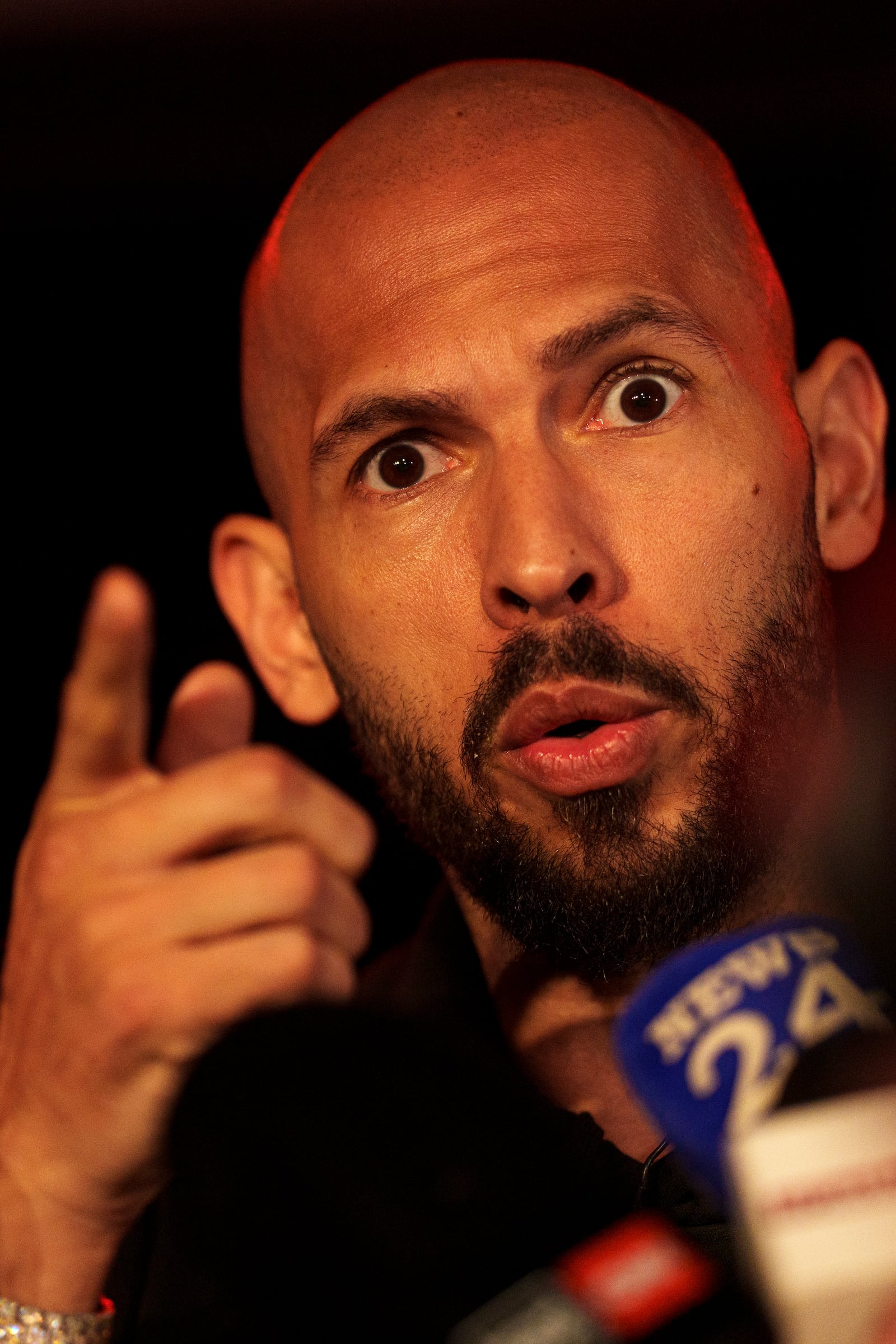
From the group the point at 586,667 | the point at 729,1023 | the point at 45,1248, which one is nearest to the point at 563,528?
the point at 586,667

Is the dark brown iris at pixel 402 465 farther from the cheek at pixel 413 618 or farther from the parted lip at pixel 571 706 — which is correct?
the parted lip at pixel 571 706

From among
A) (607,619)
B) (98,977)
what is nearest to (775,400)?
(607,619)

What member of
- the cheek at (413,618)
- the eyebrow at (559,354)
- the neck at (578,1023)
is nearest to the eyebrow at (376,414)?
the eyebrow at (559,354)

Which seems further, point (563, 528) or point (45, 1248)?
point (563, 528)

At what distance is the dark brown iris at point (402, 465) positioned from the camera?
5.12 ft

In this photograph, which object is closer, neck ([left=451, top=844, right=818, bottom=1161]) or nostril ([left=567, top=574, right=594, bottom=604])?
nostril ([left=567, top=574, right=594, bottom=604])

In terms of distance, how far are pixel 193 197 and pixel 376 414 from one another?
856mm

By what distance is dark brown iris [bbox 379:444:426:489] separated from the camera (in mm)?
1562

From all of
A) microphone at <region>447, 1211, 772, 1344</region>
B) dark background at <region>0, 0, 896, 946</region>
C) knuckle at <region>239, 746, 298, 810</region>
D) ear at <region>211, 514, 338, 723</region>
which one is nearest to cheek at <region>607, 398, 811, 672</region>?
knuckle at <region>239, 746, 298, 810</region>

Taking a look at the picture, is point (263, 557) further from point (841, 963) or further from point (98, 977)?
point (841, 963)

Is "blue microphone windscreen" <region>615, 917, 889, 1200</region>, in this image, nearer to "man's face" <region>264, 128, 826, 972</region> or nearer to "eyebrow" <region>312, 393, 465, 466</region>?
"man's face" <region>264, 128, 826, 972</region>

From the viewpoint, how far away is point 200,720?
1.13 m

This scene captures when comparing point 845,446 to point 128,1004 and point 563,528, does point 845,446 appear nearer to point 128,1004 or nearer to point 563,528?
point 563,528

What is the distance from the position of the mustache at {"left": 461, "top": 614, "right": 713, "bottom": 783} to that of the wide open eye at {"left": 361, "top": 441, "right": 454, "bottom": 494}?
30cm
